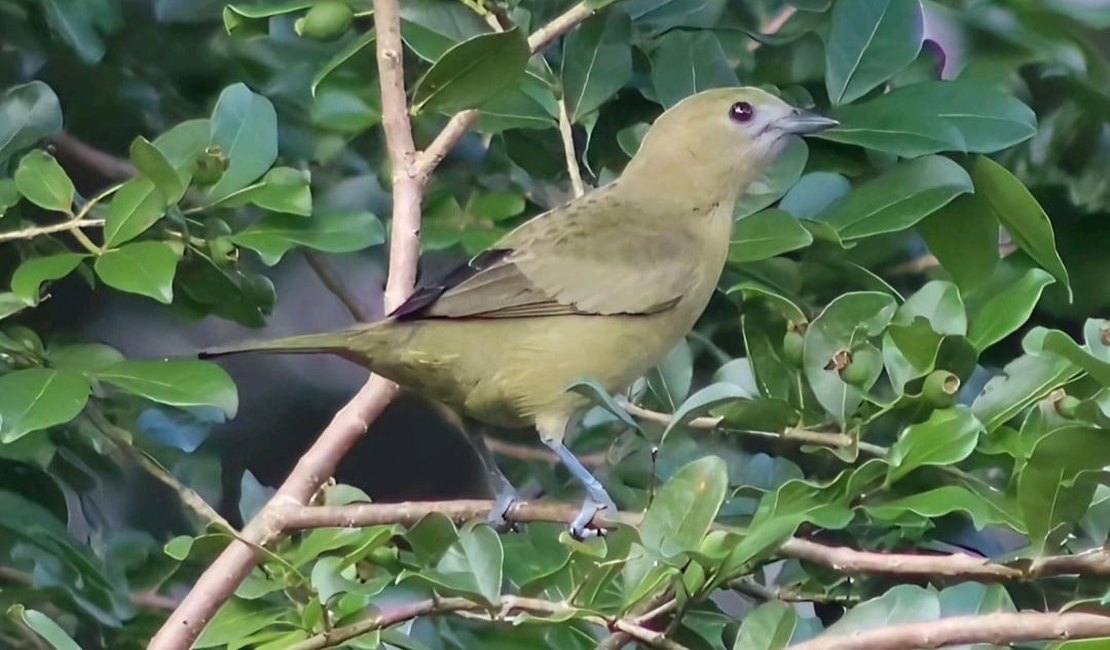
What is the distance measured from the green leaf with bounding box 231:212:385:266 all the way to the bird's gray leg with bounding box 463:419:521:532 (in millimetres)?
Answer: 257

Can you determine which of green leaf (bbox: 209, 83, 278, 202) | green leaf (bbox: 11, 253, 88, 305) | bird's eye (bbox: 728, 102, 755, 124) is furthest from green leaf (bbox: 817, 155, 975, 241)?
green leaf (bbox: 11, 253, 88, 305)

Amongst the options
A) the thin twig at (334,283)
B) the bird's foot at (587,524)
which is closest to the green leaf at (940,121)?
the bird's foot at (587,524)

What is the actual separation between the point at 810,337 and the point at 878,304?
0.06 meters

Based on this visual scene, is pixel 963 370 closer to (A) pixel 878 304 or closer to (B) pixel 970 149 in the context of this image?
(A) pixel 878 304

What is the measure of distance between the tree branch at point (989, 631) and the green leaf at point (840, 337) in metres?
0.27

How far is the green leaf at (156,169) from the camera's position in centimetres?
107

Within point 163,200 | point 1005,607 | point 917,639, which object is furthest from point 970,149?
point 163,200

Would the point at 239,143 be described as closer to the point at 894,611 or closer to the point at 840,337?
the point at 840,337

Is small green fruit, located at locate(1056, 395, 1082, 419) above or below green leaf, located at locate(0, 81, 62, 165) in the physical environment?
below

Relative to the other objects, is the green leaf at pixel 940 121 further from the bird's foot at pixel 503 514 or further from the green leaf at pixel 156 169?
the green leaf at pixel 156 169

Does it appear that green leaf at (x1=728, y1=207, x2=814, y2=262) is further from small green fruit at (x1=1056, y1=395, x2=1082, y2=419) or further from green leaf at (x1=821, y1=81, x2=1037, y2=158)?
small green fruit at (x1=1056, y1=395, x2=1082, y2=419)

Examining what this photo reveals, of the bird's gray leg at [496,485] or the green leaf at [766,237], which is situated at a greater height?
the green leaf at [766,237]

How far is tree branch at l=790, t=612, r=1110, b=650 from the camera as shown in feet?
2.60

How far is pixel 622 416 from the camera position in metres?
0.91
